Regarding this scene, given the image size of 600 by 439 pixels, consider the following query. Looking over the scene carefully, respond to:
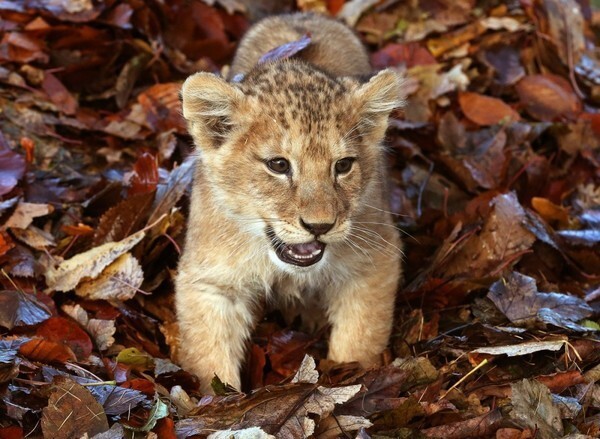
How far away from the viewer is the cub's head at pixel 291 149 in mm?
4844

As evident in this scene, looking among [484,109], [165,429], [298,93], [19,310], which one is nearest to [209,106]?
[298,93]

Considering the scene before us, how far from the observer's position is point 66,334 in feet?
17.5

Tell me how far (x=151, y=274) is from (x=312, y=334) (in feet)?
Result: 3.81

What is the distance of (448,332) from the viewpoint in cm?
564

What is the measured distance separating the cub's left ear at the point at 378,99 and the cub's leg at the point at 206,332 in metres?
1.35

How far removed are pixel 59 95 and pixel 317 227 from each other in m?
3.31

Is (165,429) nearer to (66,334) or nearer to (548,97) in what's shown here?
(66,334)

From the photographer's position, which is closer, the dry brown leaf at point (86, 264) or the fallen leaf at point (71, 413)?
the fallen leaf at point (71, 413)

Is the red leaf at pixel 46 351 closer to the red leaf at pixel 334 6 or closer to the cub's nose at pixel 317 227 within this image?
the cub's nose at pixel 317 227

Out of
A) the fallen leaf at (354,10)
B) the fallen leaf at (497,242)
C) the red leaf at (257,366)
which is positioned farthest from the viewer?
the fallen leaf at (354,10)

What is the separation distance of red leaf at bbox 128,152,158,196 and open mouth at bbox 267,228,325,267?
5.55ft

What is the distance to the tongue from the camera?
498 cm

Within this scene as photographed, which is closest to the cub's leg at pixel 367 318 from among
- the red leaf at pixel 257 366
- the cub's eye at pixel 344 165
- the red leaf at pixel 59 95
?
the red leaf at pixel 257 366

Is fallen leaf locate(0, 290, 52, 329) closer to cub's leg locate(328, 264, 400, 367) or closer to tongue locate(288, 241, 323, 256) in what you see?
tongue locate(288, 241, 323, 256)
